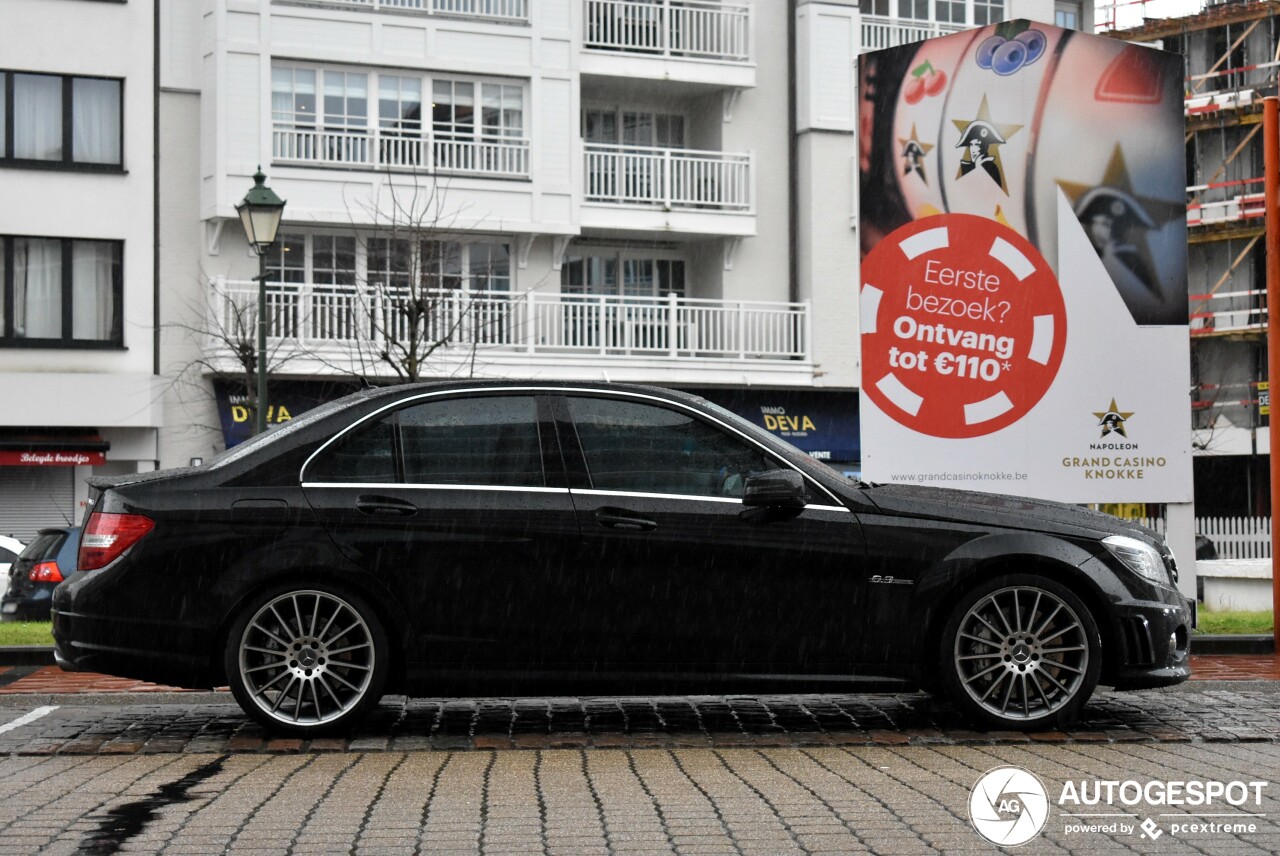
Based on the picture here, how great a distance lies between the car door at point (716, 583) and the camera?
7.89 meters

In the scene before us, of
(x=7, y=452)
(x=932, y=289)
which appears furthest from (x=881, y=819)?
(x=7, y=452)

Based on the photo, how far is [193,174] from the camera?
3356 centimetres

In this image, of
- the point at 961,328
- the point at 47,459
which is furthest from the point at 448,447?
the point at 47,459

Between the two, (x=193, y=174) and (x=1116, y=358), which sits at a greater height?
(x=193, y=174)

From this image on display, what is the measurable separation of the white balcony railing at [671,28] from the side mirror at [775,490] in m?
28.4

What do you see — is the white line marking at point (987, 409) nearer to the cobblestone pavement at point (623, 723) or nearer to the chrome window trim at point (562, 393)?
the cobblestone pavement at point (623, 723)

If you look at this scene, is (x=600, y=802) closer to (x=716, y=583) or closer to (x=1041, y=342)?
(x=716, y=583)

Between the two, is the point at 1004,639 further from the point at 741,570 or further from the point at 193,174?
the point at 193,174

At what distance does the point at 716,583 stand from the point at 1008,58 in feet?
23.0

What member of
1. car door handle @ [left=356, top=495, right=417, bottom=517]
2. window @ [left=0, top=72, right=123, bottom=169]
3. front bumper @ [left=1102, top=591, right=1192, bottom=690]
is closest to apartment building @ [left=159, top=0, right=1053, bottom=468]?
window @ [left=0, top=72, right=123, bottom=169]

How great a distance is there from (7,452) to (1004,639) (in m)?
27.1

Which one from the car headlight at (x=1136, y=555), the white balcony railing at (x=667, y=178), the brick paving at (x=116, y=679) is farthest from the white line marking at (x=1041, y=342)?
the white balcony railing at (x=667, y=178)

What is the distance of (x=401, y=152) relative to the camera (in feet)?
109

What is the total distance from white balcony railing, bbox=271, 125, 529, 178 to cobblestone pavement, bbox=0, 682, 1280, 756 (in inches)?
932
